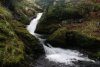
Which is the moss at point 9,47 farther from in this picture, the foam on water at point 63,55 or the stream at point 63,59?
the foam on water at point 63,55

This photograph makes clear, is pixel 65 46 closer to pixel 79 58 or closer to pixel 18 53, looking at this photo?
pixel 79 58

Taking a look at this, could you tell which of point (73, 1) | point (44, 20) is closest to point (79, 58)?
point (44, 20)

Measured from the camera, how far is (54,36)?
31703 mm

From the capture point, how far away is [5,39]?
2470cm

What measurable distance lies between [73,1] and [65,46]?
38.7ft

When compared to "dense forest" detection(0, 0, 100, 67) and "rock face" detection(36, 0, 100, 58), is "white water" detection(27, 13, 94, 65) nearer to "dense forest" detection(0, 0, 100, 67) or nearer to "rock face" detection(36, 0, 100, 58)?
"dense forest" detection(0, 0, 100, 67)

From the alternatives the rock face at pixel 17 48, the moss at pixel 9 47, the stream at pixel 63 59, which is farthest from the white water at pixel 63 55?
the moss at pixel 9 47

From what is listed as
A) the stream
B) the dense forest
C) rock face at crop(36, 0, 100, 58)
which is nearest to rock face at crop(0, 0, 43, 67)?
the dense forest

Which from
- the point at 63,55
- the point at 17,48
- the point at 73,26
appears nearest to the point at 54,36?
the point at 73,26

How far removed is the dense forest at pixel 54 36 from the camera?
2414cm

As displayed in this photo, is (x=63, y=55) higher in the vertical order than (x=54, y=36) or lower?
lower

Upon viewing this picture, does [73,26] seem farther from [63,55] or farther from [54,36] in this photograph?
[63,55]

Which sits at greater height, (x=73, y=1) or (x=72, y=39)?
(x=73, y=1)

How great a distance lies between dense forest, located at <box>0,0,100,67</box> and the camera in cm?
Answer: 2414
